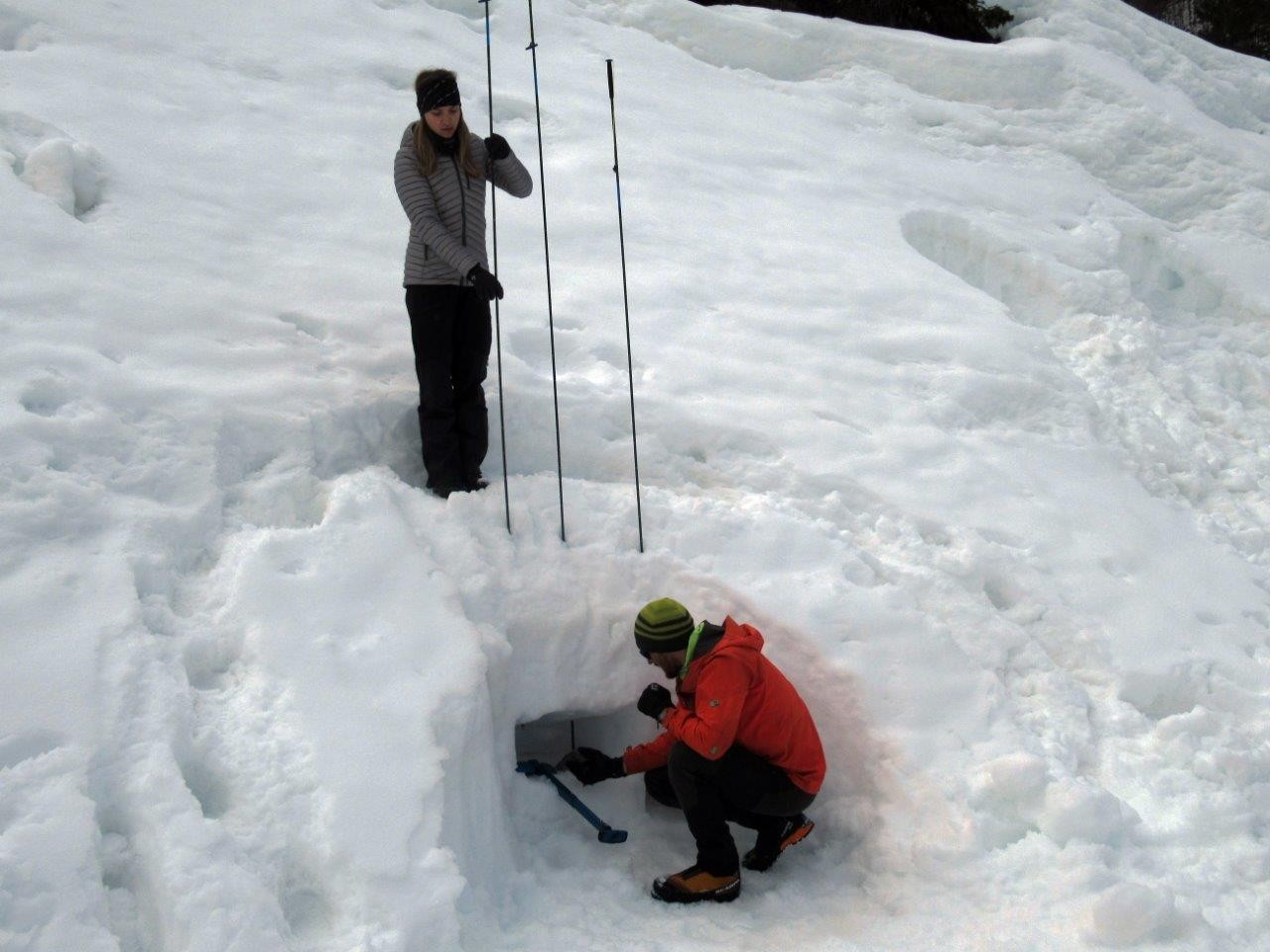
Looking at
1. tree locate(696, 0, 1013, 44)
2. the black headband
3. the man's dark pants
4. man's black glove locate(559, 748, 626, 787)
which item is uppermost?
tree locate(696, 0, 1013, 44)

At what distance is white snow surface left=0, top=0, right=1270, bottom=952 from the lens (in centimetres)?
319

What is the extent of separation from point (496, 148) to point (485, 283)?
2.20 feet

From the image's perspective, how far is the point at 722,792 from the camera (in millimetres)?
3928

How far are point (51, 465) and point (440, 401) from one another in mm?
1492

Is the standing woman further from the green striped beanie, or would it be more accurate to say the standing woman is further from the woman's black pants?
the green striped beanie

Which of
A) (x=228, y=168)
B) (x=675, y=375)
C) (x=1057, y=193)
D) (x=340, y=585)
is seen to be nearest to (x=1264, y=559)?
(x=675, y=375)

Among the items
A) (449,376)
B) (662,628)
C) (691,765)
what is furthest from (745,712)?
(449,376)

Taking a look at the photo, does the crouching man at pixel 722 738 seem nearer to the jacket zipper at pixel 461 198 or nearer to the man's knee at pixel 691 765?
the man's knee at pixel 691 765

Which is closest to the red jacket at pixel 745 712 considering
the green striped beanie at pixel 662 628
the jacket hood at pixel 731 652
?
the jacket hood at pixel 731 652

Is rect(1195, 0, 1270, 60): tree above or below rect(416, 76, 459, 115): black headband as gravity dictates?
above

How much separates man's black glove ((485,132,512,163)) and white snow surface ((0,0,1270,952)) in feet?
3.58

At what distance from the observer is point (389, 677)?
359 centimetres

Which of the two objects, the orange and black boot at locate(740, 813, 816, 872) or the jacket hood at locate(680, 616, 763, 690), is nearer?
the jacket hood at locate(680, 616, 763, 690)

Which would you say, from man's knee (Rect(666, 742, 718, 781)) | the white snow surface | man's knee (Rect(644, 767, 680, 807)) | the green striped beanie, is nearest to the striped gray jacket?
the white snow surface
